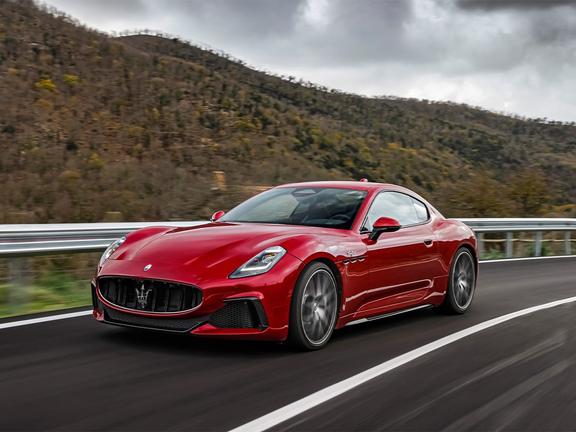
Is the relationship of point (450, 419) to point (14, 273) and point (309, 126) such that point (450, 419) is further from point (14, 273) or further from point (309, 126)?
point (309, 126)

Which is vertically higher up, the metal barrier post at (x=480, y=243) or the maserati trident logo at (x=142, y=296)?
the maserati trident logo at (x=142, y=296)

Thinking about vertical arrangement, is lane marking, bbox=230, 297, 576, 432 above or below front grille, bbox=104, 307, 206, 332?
below

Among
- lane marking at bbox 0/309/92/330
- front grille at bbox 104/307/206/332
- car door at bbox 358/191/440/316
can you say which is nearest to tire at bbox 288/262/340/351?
car door at bbox 358/191/440/316

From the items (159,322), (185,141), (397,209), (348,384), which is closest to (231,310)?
(159,322)

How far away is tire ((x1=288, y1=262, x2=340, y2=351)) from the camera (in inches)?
232


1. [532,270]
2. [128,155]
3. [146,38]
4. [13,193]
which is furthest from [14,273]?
[146,38]

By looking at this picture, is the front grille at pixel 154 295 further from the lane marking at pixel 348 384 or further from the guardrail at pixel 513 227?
the guardrail at pixel 513 227

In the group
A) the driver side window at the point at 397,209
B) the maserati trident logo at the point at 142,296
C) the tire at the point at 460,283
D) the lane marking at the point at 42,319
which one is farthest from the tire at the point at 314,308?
the lane marking at the point at 42,319

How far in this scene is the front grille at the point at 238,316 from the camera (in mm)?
5605

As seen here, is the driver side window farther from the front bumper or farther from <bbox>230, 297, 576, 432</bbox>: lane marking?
the front bumper

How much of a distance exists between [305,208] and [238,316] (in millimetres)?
1676

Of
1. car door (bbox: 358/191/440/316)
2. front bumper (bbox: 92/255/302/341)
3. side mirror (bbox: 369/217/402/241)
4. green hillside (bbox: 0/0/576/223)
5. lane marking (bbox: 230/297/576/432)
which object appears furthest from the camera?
green hillside (bbox: 0/0/576/223)

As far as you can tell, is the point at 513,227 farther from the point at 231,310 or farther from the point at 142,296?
the point at 142,296

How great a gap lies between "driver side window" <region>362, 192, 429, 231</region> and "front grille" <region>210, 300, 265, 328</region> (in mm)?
1587
